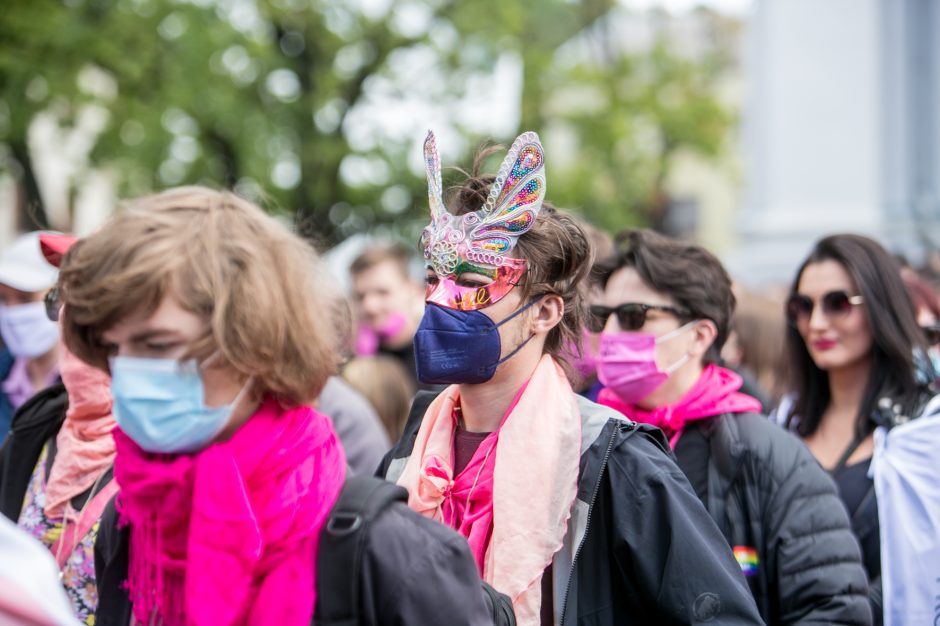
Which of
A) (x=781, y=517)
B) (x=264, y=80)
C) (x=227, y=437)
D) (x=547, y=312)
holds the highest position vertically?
(x=264, y=80)

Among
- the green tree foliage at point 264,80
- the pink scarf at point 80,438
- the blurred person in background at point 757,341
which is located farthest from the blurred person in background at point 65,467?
the green tree foliage at point 264,80

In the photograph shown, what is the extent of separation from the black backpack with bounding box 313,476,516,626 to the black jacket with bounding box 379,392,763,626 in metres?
0.71

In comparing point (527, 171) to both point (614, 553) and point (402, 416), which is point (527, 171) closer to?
point (614, 553)

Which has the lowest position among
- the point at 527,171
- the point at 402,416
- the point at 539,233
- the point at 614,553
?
the point at 402,416

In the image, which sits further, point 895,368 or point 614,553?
point 895,368

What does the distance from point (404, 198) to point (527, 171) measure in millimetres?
12748

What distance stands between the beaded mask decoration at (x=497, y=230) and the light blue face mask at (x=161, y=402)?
89 cm

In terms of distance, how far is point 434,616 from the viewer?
211 centimetres

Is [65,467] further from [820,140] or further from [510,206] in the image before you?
[820,140]

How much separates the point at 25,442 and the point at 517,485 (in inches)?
74.4

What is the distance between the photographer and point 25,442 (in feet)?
11.5

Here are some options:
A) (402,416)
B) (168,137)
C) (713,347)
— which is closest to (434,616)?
(713,347)

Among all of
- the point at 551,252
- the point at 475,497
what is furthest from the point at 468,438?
the point at 551,252

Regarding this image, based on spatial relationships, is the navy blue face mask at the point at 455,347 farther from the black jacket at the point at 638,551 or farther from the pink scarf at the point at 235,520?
the pink scarf at the point at 235,520
